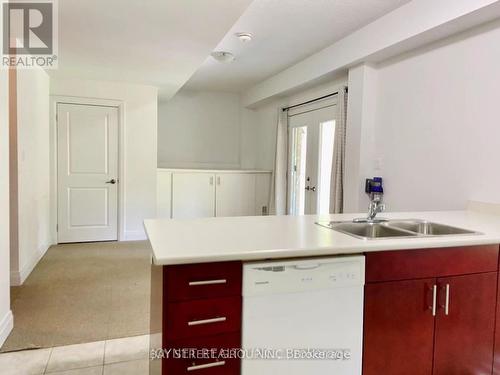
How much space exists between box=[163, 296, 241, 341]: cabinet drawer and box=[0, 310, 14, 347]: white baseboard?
62.9 inches

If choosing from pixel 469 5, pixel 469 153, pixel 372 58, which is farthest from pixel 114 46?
pixel 469 153

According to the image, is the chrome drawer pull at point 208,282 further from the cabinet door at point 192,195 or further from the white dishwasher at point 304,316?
the cabinet door at point 192,195

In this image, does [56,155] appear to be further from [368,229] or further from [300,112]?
[368,229]

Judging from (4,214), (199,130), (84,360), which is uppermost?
(199,130)

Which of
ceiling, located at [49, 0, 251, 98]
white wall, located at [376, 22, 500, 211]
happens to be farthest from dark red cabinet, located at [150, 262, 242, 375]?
white wall, located at [376, 22, 500, 211]

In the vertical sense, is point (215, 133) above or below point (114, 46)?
below

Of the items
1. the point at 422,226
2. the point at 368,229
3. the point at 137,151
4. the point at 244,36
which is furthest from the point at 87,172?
the point at 422,226

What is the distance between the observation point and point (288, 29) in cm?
336

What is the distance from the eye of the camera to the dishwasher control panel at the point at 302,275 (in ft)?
4.42

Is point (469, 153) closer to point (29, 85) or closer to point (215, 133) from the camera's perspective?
point (29, 85)

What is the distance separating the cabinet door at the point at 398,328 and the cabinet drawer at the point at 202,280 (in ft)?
1.90

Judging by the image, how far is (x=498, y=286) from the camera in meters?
1.72

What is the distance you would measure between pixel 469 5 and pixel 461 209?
1360 mm

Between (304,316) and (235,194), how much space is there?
448 cm
